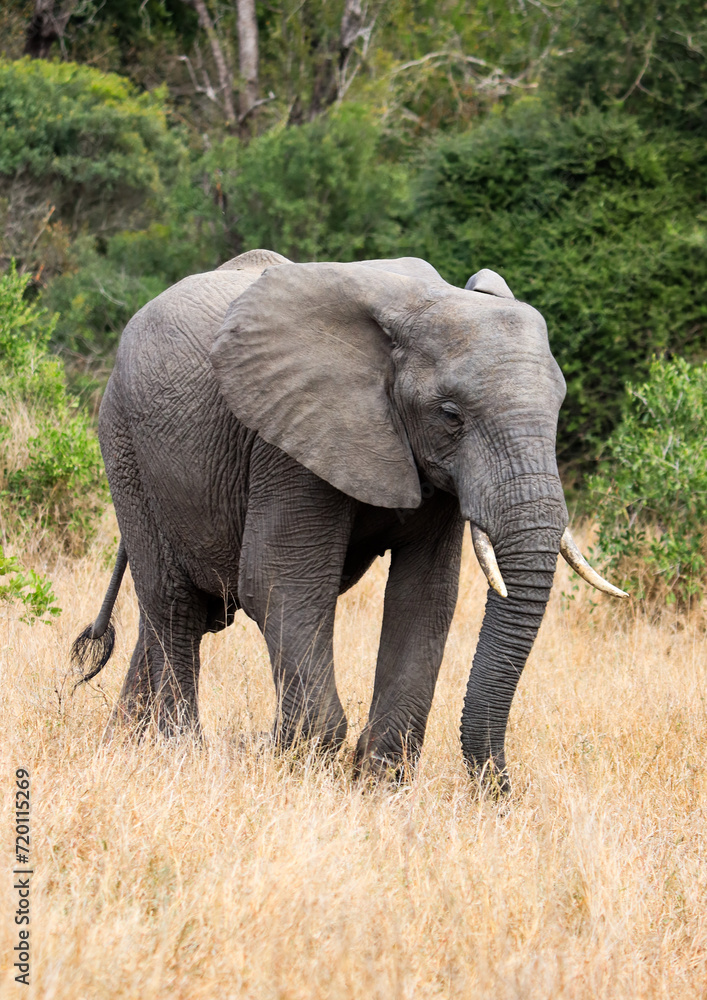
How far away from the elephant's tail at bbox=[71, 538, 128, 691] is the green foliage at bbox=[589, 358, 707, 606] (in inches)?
134

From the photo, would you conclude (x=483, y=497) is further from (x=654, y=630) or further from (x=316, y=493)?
(x=654, y=630)

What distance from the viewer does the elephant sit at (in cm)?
409

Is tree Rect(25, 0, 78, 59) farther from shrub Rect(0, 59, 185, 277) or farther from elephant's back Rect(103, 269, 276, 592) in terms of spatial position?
elephant's back Rect(103, 269, 276, 592)

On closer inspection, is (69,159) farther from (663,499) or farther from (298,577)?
(298,577)

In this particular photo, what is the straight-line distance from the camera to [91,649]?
5977 millimetres

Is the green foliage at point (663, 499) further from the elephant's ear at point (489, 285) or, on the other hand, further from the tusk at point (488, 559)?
the tusk at point (488, 559)

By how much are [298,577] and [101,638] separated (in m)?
1.81

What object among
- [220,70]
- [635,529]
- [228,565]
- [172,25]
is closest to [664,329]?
[635,529]

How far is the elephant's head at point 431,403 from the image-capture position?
4035 millimetres

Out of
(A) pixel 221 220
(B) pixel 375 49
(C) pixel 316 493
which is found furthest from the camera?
(B) pixel 375 49

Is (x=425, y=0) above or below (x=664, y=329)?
above

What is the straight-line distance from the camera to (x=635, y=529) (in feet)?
26.2

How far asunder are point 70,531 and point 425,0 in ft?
49.2

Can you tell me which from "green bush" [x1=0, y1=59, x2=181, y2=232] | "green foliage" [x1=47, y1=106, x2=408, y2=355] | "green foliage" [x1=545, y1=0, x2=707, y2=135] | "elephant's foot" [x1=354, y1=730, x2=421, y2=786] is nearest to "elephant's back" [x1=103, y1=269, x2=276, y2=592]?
"elephant's foot" [x1=354, y1=730, x2=421, y2=786]
